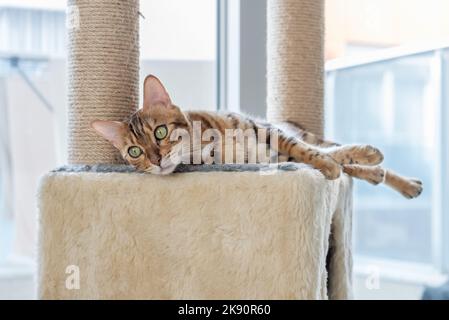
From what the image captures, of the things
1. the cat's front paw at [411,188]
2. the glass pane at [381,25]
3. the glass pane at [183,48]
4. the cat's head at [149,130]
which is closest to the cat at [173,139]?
the cat's head at [149,130]

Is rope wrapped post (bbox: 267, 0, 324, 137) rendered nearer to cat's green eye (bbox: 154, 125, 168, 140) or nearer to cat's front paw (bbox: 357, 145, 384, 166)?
cat's front paw (bbox: 357, 145, 384, 166)

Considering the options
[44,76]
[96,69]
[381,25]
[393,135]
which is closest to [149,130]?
[96,69]

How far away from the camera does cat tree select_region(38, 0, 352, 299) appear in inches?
40.6

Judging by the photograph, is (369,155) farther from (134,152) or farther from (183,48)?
(183,48)

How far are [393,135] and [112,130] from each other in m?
1.41

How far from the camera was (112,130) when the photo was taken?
125cm

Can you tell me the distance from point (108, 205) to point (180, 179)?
0.14 m

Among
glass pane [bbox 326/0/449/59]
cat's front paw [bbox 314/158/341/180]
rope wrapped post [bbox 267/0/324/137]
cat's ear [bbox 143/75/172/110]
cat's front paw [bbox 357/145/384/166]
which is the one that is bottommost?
cat's front paw [bbox 314/158/341/180]

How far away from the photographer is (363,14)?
2258mm

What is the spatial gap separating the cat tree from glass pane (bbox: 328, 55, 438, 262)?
3.60 ft

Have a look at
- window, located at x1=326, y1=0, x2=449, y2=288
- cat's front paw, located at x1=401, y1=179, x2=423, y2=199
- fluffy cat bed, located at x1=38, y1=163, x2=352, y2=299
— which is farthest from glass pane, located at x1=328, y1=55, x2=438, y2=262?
fluffy cat bed, located at x1=38, y1=163, x2=352, y2=299

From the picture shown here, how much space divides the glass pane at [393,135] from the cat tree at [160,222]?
110 centimetres

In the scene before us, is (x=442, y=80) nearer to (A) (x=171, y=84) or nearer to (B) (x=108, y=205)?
(A) (x=171, y=84)
